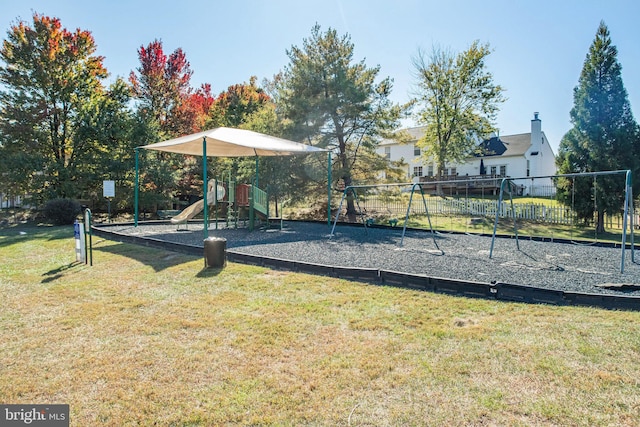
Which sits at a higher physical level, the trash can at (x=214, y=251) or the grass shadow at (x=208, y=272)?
the trash can at (x=214, y=251)

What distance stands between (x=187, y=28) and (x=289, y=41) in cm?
442

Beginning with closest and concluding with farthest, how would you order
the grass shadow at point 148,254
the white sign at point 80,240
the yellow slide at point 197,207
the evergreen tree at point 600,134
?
the white sign at point 80,240
the grass shadow at point 148,254
the yellow slide at point 197,207
the evergreen tree at point 600,134

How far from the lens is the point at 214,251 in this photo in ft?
19.4

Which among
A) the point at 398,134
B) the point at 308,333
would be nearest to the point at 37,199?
the point at 398,134

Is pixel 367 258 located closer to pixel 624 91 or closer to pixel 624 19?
pixel 624 19

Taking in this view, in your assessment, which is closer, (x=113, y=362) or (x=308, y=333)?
(x=113, y=362)

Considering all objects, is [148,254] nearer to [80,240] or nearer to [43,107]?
[80,240]

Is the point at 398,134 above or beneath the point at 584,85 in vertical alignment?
beneath

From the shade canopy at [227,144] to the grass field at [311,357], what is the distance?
212 inches

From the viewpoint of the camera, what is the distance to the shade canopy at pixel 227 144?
9.30 metres

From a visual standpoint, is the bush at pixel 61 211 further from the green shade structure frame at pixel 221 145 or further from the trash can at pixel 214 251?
the trash can at pixel 214 251

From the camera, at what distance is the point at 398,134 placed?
53.6ft

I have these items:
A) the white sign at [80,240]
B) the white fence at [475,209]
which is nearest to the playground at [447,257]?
the white sign at [80,240]

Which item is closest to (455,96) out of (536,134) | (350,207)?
(536,134)
